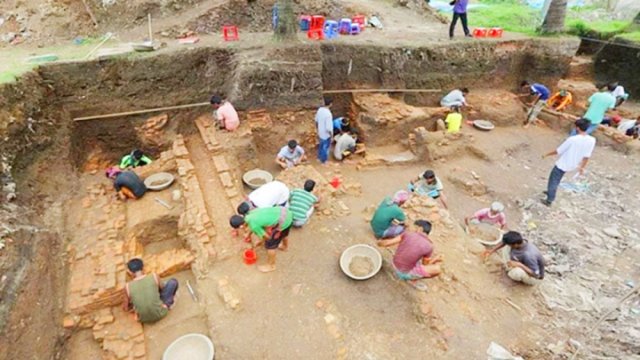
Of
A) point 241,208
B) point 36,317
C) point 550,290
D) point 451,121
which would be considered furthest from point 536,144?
point 36,317

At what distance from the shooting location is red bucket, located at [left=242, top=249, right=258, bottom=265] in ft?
17.6

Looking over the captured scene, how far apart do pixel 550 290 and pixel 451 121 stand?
5155 mm

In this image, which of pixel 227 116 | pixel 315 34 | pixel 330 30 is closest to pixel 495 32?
pixel 330 30

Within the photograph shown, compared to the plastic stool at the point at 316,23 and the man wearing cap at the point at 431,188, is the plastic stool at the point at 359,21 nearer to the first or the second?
the plastic stool at the point at 316,23

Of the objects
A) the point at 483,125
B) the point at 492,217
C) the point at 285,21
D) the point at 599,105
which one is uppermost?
the point at 285,21

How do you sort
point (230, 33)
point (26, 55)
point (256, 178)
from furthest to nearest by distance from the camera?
point (230, 33), point (26, 55), point (256, 178)

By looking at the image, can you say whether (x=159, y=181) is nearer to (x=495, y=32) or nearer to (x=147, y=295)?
(x=147, y=295)

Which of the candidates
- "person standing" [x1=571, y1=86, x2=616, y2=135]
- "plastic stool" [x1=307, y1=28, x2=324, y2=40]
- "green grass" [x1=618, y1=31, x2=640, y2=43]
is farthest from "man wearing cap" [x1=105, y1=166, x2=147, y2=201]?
"green grass" [x1=618, y1=31, x2=640, y2=43]

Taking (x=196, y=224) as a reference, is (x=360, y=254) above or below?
above

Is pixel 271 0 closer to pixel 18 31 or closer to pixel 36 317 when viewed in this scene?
pixel 18 31

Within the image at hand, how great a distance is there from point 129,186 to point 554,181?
8021 mm

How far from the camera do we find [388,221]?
222 inches

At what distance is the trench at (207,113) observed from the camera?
6.41 m

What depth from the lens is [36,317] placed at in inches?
183
